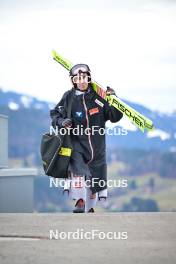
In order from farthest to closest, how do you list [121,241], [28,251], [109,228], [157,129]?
[157,129]
[109,228]
[121,241]
[28,251]

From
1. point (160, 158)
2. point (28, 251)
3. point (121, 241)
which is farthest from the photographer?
point (160, 158)

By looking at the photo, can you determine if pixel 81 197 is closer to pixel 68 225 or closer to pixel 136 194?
pixel 68 225

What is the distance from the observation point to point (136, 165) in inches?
6693

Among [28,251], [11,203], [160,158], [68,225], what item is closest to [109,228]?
[68,225]

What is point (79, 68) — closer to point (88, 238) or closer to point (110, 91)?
point (110, 91)

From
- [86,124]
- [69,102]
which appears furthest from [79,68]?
[86,124]

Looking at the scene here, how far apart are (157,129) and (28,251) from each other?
3.98 m
